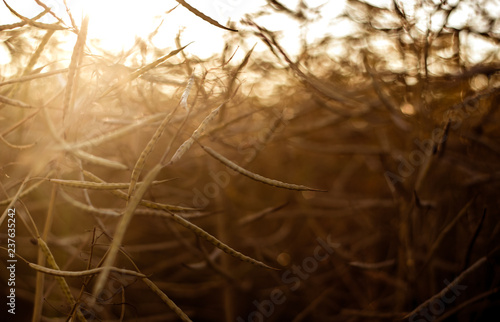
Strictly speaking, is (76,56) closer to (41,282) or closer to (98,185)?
(98,185)

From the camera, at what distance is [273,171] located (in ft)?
6.66

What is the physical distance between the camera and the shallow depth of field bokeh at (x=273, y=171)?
691 millimetres

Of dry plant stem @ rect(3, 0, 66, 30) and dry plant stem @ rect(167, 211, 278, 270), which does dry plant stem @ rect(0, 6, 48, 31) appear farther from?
dry plant stem @ rect(167, 211, 278, 270)

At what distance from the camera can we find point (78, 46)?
52 centimetres

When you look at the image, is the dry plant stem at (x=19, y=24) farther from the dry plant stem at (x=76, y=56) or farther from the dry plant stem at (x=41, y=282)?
the dry plant stem at (x=41, y=282)

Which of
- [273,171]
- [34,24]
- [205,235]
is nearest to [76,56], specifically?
[34,24]

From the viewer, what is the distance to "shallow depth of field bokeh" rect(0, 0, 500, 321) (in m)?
0.69

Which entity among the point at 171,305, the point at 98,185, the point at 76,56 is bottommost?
the point at 171,305

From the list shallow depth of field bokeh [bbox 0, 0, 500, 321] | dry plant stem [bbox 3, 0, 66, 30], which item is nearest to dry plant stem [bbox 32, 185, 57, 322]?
shallow depth of field bokeh [bbox 0, 0, 500, 321]

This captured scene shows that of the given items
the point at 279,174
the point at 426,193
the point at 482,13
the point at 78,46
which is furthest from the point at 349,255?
the point at 78,46

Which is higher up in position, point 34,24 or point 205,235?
point 34,24

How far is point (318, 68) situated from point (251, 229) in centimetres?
75

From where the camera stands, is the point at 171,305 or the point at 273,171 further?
the point at 273,171

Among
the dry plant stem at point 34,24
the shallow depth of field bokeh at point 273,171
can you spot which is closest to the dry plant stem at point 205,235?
the shallow depth of field bokeh at point 273,171
